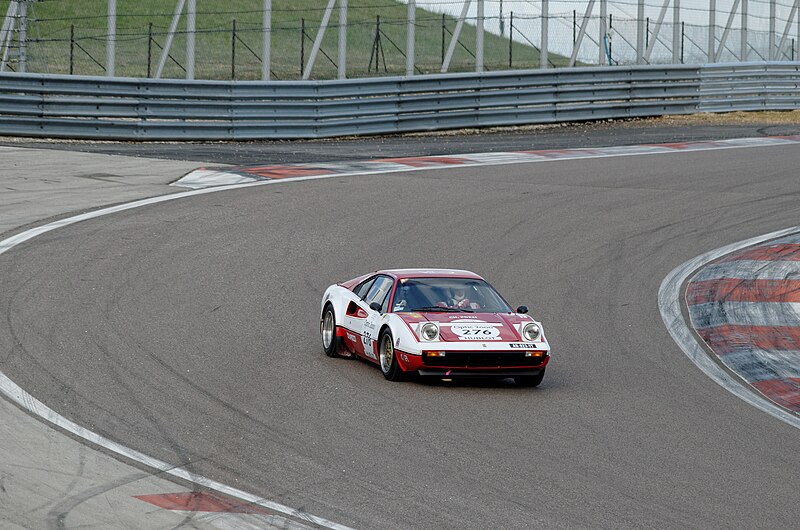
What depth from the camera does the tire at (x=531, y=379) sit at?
33.3ft

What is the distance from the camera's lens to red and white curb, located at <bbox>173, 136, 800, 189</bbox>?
2114 centimetres

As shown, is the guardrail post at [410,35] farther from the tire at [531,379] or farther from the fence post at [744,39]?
the tire at [531,379]

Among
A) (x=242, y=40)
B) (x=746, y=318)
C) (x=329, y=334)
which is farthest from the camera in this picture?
(x=242, y=40)

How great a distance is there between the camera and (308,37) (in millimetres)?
28438

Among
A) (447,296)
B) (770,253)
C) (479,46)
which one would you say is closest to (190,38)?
(479,46)

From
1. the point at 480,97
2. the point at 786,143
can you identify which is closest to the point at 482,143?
the point at 480,97

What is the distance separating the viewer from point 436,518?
660 centimetres

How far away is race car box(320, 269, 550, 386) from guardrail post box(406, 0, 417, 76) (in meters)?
18.2

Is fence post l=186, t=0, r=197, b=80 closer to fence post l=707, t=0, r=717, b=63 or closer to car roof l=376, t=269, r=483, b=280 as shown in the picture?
car roof l=376, t=269, r=483, b=280

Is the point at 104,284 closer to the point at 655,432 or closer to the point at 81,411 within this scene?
Result: the point at 81,411

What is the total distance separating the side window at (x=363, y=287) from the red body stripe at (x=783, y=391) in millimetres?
3789

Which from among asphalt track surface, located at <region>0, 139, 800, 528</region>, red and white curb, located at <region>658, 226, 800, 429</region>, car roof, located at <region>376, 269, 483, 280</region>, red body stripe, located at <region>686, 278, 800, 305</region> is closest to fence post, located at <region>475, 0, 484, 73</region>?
asphalt track surface, located at <region>0, 139, 800, 528</region>

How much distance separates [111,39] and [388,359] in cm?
1824

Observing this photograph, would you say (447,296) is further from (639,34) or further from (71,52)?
(639,34)
